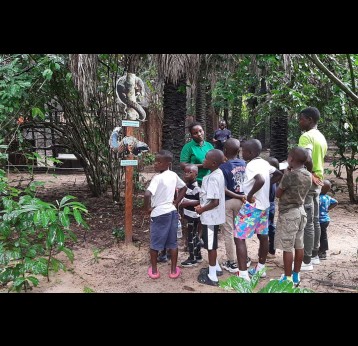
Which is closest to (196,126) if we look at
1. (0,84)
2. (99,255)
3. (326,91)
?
(99,255)

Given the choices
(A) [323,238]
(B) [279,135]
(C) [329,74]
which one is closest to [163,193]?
(C) [329,74]

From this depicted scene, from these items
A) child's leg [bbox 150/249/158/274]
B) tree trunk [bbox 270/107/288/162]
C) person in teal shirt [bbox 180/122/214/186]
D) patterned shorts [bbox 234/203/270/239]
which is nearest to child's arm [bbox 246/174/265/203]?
patterned shorts [bbox 234/203/270/239]

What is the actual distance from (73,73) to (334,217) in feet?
17.4

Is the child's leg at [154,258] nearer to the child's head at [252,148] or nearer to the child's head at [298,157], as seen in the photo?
the child's head at [252,148]

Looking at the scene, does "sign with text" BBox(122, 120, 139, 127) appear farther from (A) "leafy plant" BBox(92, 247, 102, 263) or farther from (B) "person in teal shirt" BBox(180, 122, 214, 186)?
(A) "leafy plant" BBox(92, 247, 102, 263)

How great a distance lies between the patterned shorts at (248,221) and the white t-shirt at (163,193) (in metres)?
0.73

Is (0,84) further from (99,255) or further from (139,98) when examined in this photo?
(99,255)

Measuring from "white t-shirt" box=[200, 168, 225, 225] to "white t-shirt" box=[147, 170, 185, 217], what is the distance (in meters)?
0.35

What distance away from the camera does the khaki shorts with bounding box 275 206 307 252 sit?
3.48 m

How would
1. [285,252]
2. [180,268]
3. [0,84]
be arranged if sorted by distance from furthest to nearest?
[0,84]
[180,268]
[285,252]

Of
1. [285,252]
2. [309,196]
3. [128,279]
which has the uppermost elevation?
[309,196]

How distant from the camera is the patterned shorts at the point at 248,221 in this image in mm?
3648

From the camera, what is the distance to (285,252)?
350 centimetres

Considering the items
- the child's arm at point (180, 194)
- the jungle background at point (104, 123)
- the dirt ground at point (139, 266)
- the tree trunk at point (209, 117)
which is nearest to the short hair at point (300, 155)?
the jungle background at point (104, 123)
